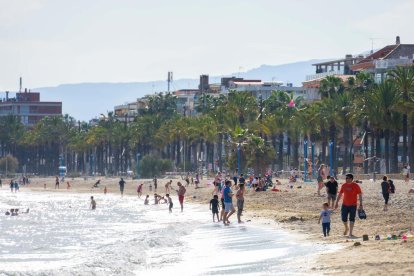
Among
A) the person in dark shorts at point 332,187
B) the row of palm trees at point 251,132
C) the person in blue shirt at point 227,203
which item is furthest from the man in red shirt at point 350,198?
the row of palm trees at point 251,132

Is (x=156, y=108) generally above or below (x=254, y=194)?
above

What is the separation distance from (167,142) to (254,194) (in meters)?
74.5

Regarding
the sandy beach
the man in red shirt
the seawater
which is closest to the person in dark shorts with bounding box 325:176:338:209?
→ the sandy beach

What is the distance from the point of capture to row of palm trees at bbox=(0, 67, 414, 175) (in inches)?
2884

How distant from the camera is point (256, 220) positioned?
3706cm

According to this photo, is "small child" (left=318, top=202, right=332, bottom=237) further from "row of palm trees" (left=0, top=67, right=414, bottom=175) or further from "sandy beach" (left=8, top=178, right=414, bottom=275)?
"row of palm trees" (left=0, top=67, right=414, bottom=175)

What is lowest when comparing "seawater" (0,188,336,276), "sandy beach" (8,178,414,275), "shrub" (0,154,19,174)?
"seawater" (0,188,336,276)

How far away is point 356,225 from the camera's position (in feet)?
92.6

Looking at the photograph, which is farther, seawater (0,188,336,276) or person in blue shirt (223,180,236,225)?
person in blue shirt (223,180,236,225)

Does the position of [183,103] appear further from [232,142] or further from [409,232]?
[409,232]

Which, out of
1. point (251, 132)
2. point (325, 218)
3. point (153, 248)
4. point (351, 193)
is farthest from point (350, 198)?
point (251, 132)

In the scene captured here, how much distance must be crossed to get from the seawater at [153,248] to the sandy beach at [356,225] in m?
0.67

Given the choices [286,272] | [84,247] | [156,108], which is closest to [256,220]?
[84,247]

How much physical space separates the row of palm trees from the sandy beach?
1691cm
